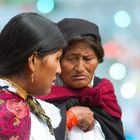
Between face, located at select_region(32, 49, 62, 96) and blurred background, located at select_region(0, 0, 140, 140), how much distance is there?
1.38 meters

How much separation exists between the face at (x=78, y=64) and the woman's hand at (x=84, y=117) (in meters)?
0.10

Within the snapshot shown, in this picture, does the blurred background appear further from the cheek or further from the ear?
the ear

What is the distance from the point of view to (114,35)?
2771mm

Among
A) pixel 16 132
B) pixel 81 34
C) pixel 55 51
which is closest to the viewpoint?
pixel 16 132

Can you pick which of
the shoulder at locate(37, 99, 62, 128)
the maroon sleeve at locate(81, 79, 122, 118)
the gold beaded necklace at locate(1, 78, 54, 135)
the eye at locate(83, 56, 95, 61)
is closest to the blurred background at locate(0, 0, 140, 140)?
the maroon sleeve at locate(81, 79, 122, 118)

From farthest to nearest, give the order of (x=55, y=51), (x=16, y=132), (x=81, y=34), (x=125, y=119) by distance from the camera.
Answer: (x=125, y=119) < (x=81, y=34) < (x=55, y=51) < (x=16, y=132)

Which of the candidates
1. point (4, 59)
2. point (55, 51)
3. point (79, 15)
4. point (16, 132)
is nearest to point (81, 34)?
point (55, 51)

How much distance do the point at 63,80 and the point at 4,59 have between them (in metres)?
0.51

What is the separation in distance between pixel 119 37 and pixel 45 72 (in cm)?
148

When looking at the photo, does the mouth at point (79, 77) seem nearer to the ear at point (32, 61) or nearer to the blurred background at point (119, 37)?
the ear at point (32, 61)

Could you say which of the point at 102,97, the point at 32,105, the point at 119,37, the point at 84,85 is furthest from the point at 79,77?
the point at 119,37

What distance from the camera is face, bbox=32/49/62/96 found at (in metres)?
1.35

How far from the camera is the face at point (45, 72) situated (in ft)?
4.42

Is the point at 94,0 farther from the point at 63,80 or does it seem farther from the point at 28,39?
the point at 28,39
